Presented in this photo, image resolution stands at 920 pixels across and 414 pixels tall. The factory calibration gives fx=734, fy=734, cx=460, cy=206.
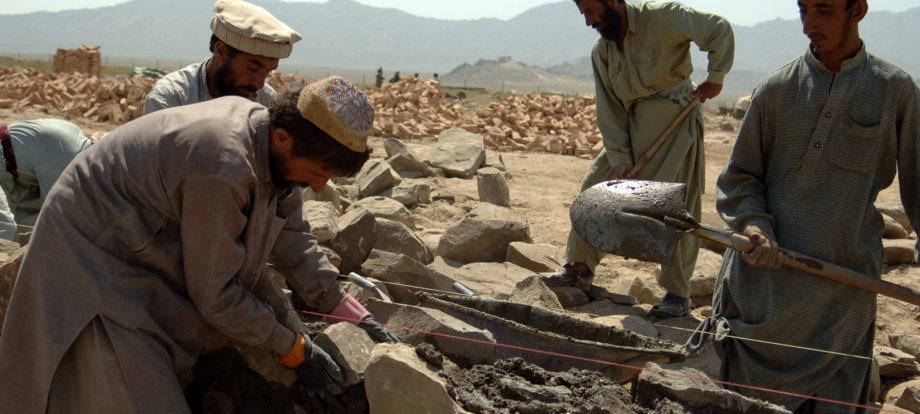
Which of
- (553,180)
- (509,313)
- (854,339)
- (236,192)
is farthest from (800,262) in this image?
(553,180)

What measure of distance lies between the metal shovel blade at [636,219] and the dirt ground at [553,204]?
1.72 m

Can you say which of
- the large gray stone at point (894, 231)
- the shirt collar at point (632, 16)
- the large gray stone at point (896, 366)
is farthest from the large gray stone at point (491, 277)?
the large gray stone at point (894, 231)

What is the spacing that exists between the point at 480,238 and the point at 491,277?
53cm

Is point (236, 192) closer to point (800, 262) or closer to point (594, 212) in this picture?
point (594, 212)

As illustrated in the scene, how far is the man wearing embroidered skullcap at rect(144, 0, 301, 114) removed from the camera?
3.34 metres

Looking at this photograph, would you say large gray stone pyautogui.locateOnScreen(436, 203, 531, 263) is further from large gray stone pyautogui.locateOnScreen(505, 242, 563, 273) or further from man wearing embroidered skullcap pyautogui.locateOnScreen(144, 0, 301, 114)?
man wearing embroidered skullcap pyautogui.locateOnScreen(144, 0, 301, 114)

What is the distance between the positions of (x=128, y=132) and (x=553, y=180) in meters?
7.96

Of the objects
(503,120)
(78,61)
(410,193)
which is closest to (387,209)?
(410,193)

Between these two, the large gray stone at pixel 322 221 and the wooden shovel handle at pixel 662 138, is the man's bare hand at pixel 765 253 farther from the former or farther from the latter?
the large gray stone at pixel 322 221

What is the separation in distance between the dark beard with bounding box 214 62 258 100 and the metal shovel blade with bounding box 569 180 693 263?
167 centimetres

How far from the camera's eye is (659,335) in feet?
14.0

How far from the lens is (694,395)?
2.56 m

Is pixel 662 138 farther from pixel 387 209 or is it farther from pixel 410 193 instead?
pixel 410 193

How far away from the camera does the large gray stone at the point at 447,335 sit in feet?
9.74
